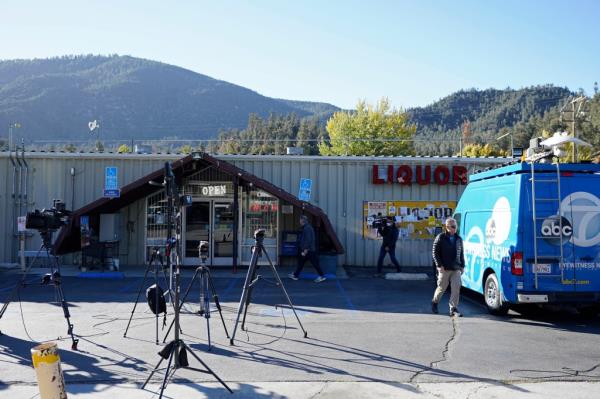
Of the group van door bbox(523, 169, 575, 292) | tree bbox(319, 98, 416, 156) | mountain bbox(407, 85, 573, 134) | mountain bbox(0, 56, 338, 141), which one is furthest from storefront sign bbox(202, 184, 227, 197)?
mountain bbox(407, 85, 573, 134)

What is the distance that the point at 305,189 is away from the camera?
59.1 feet

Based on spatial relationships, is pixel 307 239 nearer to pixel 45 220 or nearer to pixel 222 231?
pixel 222 231

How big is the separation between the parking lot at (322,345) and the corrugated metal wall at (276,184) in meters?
6.24

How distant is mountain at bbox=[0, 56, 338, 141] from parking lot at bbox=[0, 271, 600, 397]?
349 feet

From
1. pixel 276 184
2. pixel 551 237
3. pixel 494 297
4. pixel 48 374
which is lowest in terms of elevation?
pixel 494 297

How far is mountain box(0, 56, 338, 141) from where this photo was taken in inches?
4889

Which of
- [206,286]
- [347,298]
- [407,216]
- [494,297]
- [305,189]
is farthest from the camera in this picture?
[407,216]

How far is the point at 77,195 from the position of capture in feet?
61.7

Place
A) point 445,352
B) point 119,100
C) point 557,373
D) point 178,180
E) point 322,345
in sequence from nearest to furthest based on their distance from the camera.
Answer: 1. point 557,373
2. point 445,352
3. point 322,345
4. point 178,180
5. point 119,100

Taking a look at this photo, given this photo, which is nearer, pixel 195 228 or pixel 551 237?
pixel 551 237

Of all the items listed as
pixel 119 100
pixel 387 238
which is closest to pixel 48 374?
pixel 387 238

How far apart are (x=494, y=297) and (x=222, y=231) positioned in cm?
1041

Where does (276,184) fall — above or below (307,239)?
above

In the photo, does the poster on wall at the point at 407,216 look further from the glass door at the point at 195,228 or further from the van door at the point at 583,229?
the van door at the point at 583,229
